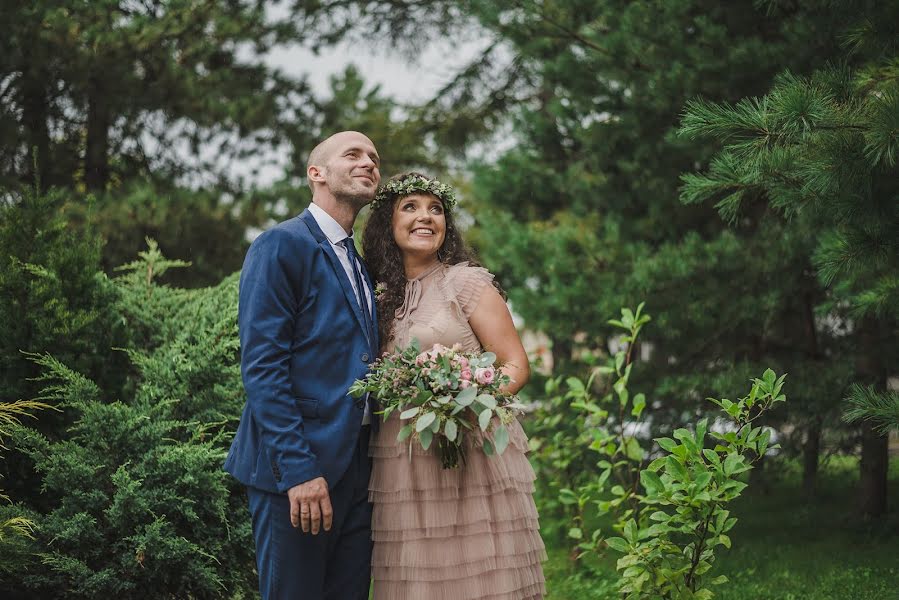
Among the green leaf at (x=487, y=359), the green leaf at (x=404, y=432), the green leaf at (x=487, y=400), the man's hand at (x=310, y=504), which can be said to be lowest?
the man's hand at (x=310, y=504)

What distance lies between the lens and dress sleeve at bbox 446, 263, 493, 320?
10.8 feet

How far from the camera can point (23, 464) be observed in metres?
4.08

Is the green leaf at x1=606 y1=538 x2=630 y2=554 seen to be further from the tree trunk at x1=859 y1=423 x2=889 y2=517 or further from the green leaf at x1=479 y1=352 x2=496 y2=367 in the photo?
the tree trunk at x1=859 y1=423 x2=889 y2=517

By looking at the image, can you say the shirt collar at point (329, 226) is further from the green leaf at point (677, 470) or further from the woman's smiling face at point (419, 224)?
the green leaf at point (677, 470)

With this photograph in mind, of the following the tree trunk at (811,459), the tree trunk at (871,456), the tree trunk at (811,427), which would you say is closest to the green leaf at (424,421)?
the tree trunk at (811,427)

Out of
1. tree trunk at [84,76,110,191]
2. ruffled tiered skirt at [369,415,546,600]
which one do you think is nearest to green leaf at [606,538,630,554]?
ruffled tiered skirt at [369,415,546,600]

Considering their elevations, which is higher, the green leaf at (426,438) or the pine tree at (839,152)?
the pine tree at (839,152)

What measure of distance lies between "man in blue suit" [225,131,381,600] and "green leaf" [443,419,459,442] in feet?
1.22

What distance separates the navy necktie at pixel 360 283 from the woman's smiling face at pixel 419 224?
24 centimetres

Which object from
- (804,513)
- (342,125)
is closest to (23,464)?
(804,513)

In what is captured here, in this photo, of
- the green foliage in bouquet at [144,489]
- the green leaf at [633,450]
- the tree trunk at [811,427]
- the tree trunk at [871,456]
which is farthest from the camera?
the tree trunk at [871,456]

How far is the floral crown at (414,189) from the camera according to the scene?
3.46 metres

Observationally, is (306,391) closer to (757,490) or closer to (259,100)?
(757,490)

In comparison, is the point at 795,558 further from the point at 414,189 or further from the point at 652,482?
the point at 414,189
